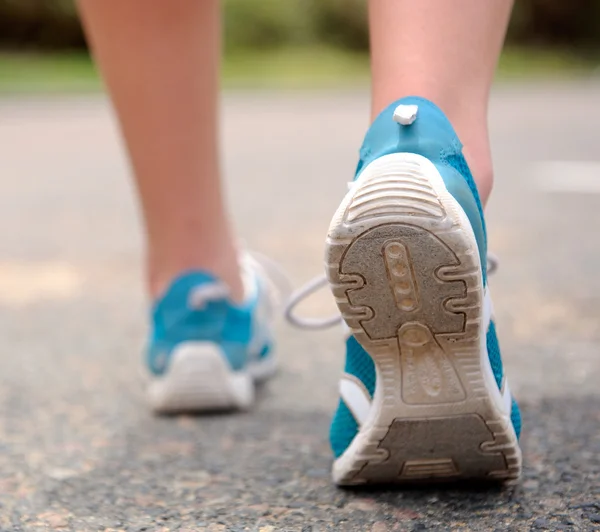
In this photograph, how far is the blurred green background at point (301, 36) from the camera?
1328 centimetres

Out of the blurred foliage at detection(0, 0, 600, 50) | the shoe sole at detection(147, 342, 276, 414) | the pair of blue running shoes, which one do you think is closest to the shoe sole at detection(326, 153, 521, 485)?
the pair of blue running shoes

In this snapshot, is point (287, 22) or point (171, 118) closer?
point (171, 118)

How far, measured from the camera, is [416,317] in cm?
90

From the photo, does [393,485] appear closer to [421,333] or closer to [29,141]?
[421,333]

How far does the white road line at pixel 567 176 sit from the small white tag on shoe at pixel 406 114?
2969 millimetres

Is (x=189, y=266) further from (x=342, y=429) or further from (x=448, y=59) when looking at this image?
(x=448, y=59)

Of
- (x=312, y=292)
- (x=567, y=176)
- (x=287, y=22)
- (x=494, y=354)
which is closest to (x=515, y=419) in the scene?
(x=494, y=354)

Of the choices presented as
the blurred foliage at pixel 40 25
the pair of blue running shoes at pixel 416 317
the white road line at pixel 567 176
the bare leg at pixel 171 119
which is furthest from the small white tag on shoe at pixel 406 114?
the blurred foliage at pixel 40 25

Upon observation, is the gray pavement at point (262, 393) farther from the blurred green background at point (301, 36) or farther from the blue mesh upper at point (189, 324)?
the blurred green background at point (301, 36)

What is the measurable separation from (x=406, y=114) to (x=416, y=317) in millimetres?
194

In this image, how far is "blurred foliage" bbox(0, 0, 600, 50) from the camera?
14672 mm

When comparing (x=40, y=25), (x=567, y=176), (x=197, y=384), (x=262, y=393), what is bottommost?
(x=40, y=25)

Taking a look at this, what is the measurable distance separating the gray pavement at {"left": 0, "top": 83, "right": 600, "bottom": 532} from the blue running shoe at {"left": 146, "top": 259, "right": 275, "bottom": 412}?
35 millimetres

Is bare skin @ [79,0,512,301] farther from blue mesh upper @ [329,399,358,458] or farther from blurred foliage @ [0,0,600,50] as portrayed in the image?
Result: blurred foliage @ [0,0,600,50]
